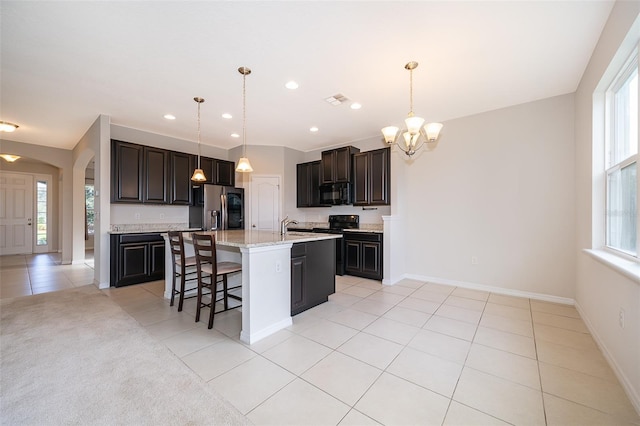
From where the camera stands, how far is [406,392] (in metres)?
1.75

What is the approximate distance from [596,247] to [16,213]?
12.5 meters

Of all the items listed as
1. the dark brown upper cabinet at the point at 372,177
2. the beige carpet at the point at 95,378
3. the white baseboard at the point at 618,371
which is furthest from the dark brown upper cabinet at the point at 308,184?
the white baseboard at the point at 618,371

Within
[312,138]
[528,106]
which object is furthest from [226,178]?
[528,106]

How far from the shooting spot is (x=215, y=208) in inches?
208

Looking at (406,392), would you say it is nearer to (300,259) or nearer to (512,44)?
(300,259)

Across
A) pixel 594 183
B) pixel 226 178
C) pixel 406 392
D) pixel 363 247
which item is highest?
pixel 226 178

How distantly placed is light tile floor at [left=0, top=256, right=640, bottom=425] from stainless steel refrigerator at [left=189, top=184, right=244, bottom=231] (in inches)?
80.7

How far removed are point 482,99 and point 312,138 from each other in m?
3.11

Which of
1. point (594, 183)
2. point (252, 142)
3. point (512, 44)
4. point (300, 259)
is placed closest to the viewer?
point (512, 44)

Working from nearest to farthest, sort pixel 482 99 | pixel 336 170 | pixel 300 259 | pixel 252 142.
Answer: pixel 300 259
pixel 482 99
pixel 336 170
pixel 252 142

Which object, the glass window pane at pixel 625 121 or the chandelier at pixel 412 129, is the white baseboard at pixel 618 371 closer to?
the glass window pane at pixel 625 121

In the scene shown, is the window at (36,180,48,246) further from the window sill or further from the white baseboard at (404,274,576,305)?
the window sill

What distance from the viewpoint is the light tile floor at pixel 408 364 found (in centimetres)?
159

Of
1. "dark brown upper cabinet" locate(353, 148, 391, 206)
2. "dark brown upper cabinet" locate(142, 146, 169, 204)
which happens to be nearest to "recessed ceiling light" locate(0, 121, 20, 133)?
"dark brown upper cabinet" locate(142, 146, 169, 204)
